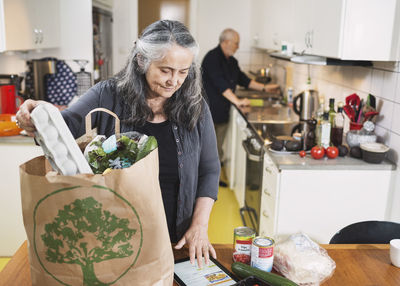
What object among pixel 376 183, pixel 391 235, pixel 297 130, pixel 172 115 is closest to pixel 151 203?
pixel 172 115

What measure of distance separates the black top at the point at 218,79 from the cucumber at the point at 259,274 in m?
3.14

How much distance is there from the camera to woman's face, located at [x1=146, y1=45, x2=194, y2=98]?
4.12 ft

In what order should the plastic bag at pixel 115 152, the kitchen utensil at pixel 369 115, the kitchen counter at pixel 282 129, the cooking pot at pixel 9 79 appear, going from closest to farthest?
1. the plastic bag at pixel 115 152
2. the kitchen counter at pixel 282 129
3. the kitchen utensil at pixel 369 115
4. the cooking pot at pixel 9 79

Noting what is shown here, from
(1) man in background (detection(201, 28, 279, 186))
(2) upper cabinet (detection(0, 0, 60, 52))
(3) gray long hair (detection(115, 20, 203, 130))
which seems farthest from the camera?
(1) man in background (detection(201, 28, 279, 186))

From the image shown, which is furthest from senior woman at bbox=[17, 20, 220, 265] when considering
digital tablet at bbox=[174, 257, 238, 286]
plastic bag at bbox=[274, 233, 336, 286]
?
plastic bag at bbox=[274, 233, 336, 286]

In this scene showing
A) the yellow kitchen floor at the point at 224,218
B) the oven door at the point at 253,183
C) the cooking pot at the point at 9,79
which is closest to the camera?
the oven door at the point at 253,183

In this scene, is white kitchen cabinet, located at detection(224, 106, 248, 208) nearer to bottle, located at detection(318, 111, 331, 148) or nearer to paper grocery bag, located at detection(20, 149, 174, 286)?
bottle, located at detection(318, 111, 331, 148)

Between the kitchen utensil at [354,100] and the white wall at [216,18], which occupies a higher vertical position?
the white wall at [216,18]

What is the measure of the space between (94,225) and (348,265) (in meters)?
0.80

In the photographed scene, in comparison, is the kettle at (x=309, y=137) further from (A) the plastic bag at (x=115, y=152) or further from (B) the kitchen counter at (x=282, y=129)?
(A) the plastic bag at (x=115, y=152)

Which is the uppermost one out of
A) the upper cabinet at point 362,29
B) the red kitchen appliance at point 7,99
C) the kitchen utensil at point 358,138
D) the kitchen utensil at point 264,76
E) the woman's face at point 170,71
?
the upper cabinet at point 362,29

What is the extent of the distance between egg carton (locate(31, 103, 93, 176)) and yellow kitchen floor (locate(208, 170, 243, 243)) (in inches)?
93.3

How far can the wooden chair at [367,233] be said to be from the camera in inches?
58.9

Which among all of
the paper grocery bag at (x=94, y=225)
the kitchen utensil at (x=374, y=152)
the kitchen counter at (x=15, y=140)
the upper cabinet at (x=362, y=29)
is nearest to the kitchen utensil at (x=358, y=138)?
the kitchen utensil at (x=374, y=152)
